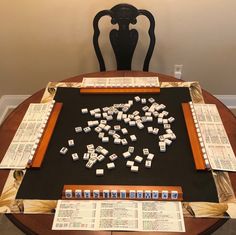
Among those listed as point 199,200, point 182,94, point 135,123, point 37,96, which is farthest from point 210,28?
point 199,200

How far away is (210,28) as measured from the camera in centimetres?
228

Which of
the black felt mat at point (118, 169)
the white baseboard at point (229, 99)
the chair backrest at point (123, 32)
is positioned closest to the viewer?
the black felt mat at point (118, 169)

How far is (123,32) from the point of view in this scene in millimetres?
1914

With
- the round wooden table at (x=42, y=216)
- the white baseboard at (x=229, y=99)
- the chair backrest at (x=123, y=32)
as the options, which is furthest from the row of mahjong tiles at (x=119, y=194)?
the white baseboard at (x=229, y=99)

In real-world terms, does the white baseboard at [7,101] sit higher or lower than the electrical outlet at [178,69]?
lower

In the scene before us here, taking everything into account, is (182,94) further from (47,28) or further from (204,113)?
(47,28)

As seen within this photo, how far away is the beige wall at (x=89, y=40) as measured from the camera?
2203mm

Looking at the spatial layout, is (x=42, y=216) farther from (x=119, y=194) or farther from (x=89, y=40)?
(x=89, y=40)

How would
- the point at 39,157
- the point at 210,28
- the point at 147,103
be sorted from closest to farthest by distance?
1. the point at 39,157
2. the point at 147,103
3. the point at 210,28

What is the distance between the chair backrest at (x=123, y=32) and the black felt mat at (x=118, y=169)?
67 cm

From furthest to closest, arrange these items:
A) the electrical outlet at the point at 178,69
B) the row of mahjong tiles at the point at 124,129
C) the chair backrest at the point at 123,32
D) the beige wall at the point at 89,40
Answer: the electrical outlet at the point at 178,69, the beige wall at the point at 89,40, the chair backrest at the point at 123,32, the row of mahjong tiles at the point at 124,129

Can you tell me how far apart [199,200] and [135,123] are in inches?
19.9

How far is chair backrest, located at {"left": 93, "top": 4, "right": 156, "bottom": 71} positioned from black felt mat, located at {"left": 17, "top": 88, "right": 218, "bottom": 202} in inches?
26.5

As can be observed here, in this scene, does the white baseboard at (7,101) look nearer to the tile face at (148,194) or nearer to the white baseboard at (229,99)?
the white baseboard at (229,99)
